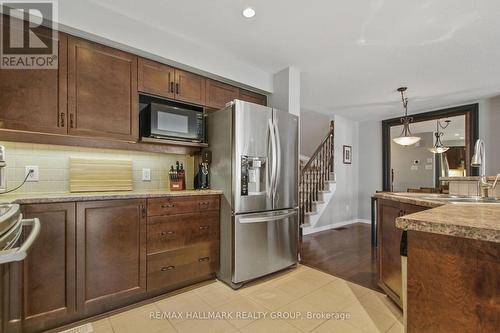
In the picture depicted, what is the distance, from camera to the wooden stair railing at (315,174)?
4.55 metres

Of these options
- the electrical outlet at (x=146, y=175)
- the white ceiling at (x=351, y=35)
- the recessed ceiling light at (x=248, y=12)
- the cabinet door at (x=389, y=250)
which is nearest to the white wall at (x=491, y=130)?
the white ceiling at (x=351, y=35)

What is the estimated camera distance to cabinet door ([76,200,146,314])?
1.74 meters

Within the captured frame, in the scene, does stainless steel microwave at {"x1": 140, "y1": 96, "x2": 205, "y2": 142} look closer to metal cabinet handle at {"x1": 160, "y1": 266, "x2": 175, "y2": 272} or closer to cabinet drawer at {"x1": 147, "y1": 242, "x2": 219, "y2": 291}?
cabinet drawer at {"x1": 147, "y1": 242, "x2": 219, "y2": 291}

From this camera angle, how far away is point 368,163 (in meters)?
5.62

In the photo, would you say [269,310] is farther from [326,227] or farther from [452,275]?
[326,227]

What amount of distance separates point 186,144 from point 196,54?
3.17ft

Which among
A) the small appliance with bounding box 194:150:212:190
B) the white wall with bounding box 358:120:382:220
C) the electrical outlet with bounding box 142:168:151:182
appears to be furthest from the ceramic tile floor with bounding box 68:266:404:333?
the white wall with bounding box 358:120:382:220

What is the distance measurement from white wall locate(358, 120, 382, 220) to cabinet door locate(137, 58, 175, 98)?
4880 mm

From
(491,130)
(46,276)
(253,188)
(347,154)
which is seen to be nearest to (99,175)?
(46,276)

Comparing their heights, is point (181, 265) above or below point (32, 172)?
below

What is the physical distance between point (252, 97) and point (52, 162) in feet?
7.33

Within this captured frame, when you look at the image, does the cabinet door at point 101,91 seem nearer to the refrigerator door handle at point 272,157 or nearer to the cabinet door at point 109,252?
the cabinet door at point 109,252

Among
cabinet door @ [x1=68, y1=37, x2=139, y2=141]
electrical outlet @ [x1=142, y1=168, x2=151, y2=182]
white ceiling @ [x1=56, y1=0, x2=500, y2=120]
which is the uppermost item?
white ceiling @ [x1=56, y1=0, x2=500, y2=120]

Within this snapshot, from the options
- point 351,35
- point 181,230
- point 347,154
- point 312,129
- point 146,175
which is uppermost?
point 351,35
